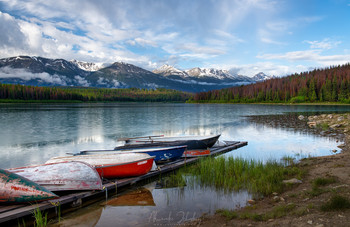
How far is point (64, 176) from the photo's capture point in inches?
391

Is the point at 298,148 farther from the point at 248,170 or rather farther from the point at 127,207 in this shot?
the point at 127,207

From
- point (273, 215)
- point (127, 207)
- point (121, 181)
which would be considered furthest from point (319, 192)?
point (121, 181)

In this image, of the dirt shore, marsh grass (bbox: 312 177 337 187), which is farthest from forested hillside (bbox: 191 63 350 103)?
the dirt shore

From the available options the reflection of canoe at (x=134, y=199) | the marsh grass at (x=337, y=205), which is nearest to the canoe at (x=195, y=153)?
the reflection of canoe at (x=134, y=199)

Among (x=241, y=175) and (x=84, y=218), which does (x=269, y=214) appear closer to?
(x=241, y=175)

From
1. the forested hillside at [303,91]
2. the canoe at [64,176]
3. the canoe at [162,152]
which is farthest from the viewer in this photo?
the forested hillside at [303,91]

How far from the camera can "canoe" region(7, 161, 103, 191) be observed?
381 inches

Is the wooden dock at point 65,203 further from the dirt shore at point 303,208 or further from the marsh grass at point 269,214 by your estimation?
the marsh grass at point 269,214

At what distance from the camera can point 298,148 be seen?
20922mm

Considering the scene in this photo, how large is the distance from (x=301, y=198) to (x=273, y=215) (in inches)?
73.5

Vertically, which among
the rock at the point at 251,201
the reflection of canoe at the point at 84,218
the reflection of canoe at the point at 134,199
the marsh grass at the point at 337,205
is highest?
the marsh grass at the point at 337,205

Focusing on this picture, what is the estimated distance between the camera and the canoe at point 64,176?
381 inches

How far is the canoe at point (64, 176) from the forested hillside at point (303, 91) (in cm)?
13957

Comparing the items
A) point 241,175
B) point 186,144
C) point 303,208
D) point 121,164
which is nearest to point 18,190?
point 121,164
